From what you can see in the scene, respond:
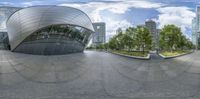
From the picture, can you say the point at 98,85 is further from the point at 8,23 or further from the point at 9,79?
the point at 8,23

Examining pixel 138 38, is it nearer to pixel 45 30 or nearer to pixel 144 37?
pixel 144 37

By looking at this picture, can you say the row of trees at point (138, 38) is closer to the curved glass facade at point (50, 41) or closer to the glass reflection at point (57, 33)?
the glass reflection at point (57, 33)

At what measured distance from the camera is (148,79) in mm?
6934

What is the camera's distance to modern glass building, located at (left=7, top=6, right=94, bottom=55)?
29250 millimetres

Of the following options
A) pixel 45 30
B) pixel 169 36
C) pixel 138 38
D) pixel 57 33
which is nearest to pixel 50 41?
pixel 57 33

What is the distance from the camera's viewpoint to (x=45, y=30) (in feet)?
96.9

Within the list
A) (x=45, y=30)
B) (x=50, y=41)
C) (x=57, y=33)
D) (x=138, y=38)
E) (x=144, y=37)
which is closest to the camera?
(x=45, y=30)

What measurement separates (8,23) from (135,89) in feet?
116

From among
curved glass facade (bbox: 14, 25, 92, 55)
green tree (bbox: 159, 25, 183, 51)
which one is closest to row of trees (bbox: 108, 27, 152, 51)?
green tree (bbox: 159, 25, 183, 51)

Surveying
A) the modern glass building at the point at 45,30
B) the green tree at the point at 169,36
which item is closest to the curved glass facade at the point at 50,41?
the modern glass building at the point at 45,30

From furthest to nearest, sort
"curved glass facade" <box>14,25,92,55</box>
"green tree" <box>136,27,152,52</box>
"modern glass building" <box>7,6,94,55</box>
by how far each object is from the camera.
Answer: "green tree" <box>136,27,152,52</box>
"modern glass building" <box>7,6,94,55</box>
"curved glass facade" <box>14,25,92,55</box>

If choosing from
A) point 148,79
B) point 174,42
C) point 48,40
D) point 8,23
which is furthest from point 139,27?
point 148,79

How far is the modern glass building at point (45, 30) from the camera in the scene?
2925cm

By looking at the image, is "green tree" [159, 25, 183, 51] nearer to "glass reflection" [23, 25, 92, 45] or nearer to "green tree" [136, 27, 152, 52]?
"green tree" [136, 27, 152, 52]
